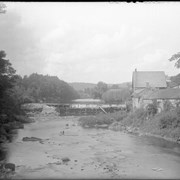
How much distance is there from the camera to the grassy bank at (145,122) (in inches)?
783

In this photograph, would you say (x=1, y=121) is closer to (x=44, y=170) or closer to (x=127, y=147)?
(x=44, y=170)

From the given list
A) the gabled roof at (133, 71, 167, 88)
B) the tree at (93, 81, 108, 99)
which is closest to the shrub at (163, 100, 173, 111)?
the gabled roof at (133, 71, 167, 88)

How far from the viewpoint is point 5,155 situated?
12906mm

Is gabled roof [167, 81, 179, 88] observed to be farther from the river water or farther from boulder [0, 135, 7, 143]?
boulder [0, 135, 7, 143]

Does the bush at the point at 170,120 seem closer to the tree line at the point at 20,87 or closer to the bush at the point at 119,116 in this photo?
the bush at the point at 119,116

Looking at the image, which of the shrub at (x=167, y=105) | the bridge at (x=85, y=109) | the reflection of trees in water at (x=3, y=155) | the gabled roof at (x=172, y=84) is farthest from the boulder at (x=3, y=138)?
the bridge at (x=85, y=109)

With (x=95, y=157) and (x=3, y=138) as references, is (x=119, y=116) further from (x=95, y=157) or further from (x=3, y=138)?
A: (x=95, y=157)

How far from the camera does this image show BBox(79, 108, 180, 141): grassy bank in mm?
19891

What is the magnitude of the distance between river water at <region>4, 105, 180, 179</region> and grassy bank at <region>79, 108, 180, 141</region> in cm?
152

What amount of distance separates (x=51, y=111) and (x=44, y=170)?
2387 centimetres

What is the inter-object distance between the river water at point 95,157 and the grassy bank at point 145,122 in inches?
60.0

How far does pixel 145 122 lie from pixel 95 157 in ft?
35.3

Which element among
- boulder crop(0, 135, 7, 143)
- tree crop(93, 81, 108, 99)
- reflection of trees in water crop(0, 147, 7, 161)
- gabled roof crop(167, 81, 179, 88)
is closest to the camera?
reflection of trees in water crop(0, 147, 7, 161)

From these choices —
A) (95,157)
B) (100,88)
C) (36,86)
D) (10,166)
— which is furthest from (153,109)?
(10,166)
